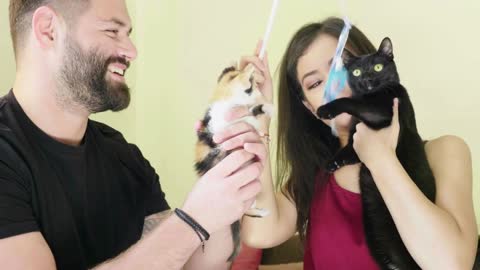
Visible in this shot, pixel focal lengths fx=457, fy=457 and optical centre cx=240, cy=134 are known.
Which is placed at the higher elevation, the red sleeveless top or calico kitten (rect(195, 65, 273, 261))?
calico kitten (rect(195, 65, 273, 261))

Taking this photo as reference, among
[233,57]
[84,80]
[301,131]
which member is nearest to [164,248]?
[84,80]

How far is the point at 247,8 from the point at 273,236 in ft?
4.05

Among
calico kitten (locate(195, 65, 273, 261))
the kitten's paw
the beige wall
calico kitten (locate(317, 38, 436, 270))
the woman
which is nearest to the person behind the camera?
calico kitten (locate(195, 65, 273, 261))

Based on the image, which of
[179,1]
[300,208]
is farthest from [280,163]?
[179,1]

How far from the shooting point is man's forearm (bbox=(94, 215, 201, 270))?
2.77 ft

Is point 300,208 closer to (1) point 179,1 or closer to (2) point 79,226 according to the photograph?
(2) point 79,226

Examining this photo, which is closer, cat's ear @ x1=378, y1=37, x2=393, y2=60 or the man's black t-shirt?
the man's black t-shirt

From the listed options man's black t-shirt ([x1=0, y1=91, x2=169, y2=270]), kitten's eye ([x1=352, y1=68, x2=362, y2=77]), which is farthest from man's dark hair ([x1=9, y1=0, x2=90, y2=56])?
kitten's eye ([x1=352, y1=68, x2=362, y2=77])

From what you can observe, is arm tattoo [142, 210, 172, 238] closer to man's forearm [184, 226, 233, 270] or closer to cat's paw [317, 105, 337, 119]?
man's forearm [184, 226, 233, 270]

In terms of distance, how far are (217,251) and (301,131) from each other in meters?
0.41

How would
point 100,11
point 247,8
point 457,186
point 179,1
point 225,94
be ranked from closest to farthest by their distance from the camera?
point 225,94, point 457,186, point 100,11, point 247,8, point 179,1

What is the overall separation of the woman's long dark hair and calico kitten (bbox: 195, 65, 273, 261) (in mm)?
363

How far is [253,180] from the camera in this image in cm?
86

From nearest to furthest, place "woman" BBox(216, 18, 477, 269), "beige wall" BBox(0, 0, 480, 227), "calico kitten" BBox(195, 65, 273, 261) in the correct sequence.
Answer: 1. "calico kitten" BBox(195, 65, 273, 261)
2. "woman" BBox(216, 18, 477, 269)
3. "beige wall" BBox(0, 0, 480, 227)
